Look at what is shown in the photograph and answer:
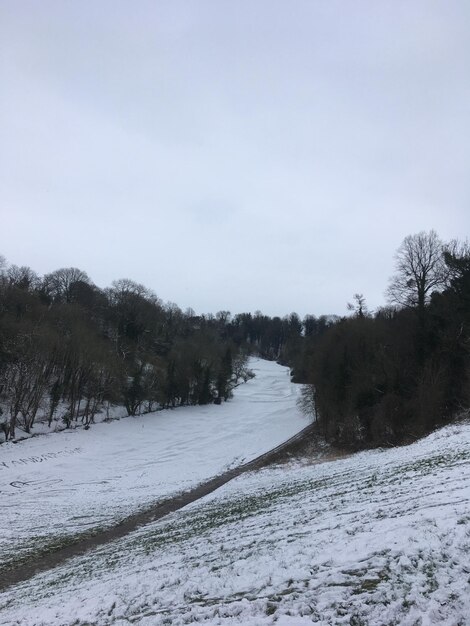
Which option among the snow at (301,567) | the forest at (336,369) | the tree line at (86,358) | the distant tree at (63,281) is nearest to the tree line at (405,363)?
the forest at (336,369)

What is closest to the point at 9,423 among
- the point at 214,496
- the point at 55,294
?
the point at 214,496

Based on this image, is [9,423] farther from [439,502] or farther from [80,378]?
[439,502]

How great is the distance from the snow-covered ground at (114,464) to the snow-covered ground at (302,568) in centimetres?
658

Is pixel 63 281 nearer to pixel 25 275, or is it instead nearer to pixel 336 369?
pixel 25 275

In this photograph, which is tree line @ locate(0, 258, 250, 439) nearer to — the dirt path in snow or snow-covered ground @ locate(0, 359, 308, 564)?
snow-covered ground @ locate(0, 359, 308, 564)

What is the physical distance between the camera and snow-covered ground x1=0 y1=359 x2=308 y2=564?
784 inches

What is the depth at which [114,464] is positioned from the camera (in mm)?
35188

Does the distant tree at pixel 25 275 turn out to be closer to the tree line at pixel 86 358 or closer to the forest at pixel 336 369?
the tree line at pixel 86 358

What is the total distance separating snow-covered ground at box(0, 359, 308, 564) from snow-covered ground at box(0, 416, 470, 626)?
658cm

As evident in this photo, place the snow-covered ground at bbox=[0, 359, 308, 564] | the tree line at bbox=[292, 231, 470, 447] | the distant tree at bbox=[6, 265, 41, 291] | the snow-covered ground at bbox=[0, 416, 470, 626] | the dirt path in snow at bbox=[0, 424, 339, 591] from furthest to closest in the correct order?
the distant tree at bbox=[6, 265, 41, 291]
the tree line at bbox=[292, 231, 470, 447]
the snow-covered ground at bbox=[0, 359, 308, 564]
the dirt path in snow at bbox=[0, 424, 339, 591]
the snow-covered ground at bbox=[0, 416, 470, 626]

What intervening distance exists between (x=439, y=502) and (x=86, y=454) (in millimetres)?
35431

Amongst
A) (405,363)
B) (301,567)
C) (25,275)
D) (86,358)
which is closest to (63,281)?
(25,275)

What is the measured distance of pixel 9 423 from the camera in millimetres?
40406

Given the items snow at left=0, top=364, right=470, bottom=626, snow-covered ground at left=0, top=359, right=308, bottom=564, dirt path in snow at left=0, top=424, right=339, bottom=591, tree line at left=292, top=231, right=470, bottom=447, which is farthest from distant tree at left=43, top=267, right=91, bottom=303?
snow at left=0, top=364, right=470, bottom=626
